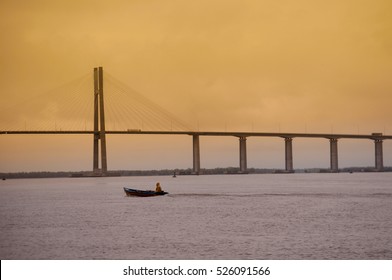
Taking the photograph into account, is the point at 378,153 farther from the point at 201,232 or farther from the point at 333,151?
the point at 201,232

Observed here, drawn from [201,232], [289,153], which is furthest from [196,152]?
[201,232]

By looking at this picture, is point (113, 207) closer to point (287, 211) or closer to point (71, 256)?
point (287, 211)

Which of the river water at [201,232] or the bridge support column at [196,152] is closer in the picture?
the river water at [201,232]

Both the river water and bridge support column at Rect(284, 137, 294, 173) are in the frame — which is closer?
the river water

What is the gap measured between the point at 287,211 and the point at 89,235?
17.1m

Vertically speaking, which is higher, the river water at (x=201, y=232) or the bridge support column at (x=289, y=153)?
the bridge support column at (x=289, y=153)

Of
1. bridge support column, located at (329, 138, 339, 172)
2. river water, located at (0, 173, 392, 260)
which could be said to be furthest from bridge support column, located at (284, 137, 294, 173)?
river water, located at (0, 173, 392, 260)

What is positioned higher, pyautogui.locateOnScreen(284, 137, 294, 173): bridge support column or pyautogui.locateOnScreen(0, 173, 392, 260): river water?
pyautogui.locateOnScreen(284, 137, 294, 173): bridge support column

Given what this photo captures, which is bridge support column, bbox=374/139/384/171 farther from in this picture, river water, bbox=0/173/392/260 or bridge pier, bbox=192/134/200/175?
river water, bbox=0/173/392/260

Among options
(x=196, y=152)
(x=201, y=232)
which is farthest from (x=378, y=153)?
(x=201, y=232)

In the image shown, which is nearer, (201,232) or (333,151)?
(201,232)

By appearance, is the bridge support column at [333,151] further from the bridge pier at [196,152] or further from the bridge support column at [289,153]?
the bridge pier at [196,152]

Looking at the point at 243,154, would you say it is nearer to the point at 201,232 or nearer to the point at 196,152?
the point at 196,152

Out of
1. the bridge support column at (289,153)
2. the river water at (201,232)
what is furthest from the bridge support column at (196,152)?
the river water at (201,232)
